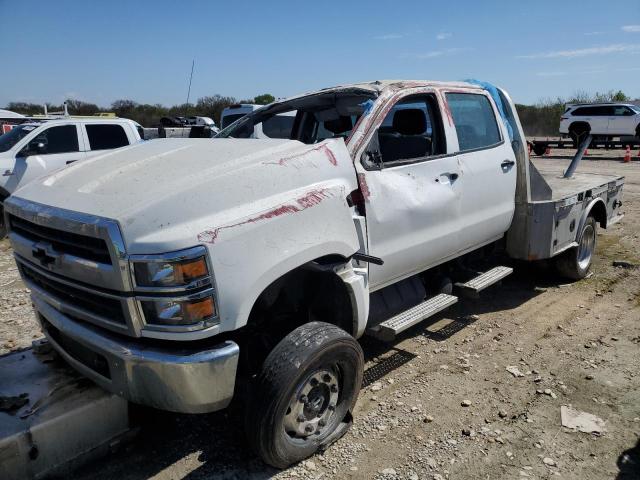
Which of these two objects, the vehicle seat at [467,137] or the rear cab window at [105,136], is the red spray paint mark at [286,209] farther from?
the rear cab window at [105,136]

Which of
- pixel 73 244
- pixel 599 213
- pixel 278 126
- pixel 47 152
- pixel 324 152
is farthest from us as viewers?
pixel 47 152

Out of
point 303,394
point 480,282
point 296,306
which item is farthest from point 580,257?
point 303,394

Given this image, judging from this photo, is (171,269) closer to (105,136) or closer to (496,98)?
Answer: (496,98)

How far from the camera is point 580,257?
5.70m

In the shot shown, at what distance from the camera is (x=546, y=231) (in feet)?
15.9

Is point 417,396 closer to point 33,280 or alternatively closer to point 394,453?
point 394,453

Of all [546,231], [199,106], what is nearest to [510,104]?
[546,231]

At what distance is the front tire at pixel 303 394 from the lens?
253 cm

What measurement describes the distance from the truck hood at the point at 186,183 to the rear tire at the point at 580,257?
3.57 meters

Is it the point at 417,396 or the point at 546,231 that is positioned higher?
the point at 546,231

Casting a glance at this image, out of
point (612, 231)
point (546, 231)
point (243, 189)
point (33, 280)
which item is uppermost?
point (243, 189)

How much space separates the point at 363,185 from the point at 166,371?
158cm

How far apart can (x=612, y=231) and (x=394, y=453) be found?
6.85 m

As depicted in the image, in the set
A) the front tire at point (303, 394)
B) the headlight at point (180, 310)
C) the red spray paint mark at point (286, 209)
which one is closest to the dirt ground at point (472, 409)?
the front tire at point (303, 394)
